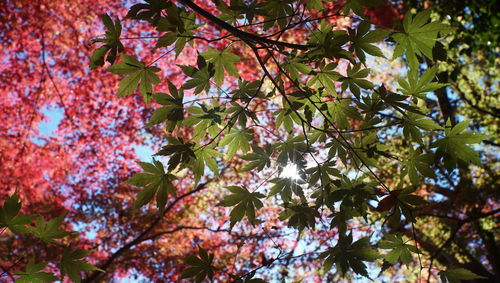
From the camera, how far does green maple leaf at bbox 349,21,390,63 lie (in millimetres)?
1771

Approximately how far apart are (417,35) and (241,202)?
4.20 feet

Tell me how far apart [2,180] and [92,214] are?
3.10 metres

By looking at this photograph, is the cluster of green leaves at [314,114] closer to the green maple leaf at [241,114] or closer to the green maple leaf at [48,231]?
the green maple leaf at [241,114]

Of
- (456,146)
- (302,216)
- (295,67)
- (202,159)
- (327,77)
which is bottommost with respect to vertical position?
(302,216)

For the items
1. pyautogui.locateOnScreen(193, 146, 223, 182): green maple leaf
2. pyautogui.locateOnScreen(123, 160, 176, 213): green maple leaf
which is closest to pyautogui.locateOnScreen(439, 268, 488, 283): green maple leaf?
pyautogui.locateOnScreen(193, 146, 223, 182): green maple leaf

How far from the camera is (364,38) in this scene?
183 centimetres

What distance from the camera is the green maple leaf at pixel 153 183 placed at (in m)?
1.89

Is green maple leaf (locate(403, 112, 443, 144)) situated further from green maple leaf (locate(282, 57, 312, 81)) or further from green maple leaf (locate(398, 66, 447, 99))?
green maple leaf (locate(282, 57, 312, 81))

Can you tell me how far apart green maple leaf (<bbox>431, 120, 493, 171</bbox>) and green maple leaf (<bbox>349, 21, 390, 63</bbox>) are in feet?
1.80

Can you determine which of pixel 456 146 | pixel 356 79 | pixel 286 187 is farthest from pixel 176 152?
pixel 456 146

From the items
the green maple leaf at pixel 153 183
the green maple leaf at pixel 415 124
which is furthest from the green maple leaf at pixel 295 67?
the green maple leaf at pixel 153 183

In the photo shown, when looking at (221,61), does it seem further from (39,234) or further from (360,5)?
(39,234)

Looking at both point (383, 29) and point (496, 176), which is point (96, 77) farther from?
point (496, 176)

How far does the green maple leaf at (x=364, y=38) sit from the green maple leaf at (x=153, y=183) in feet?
3.91
